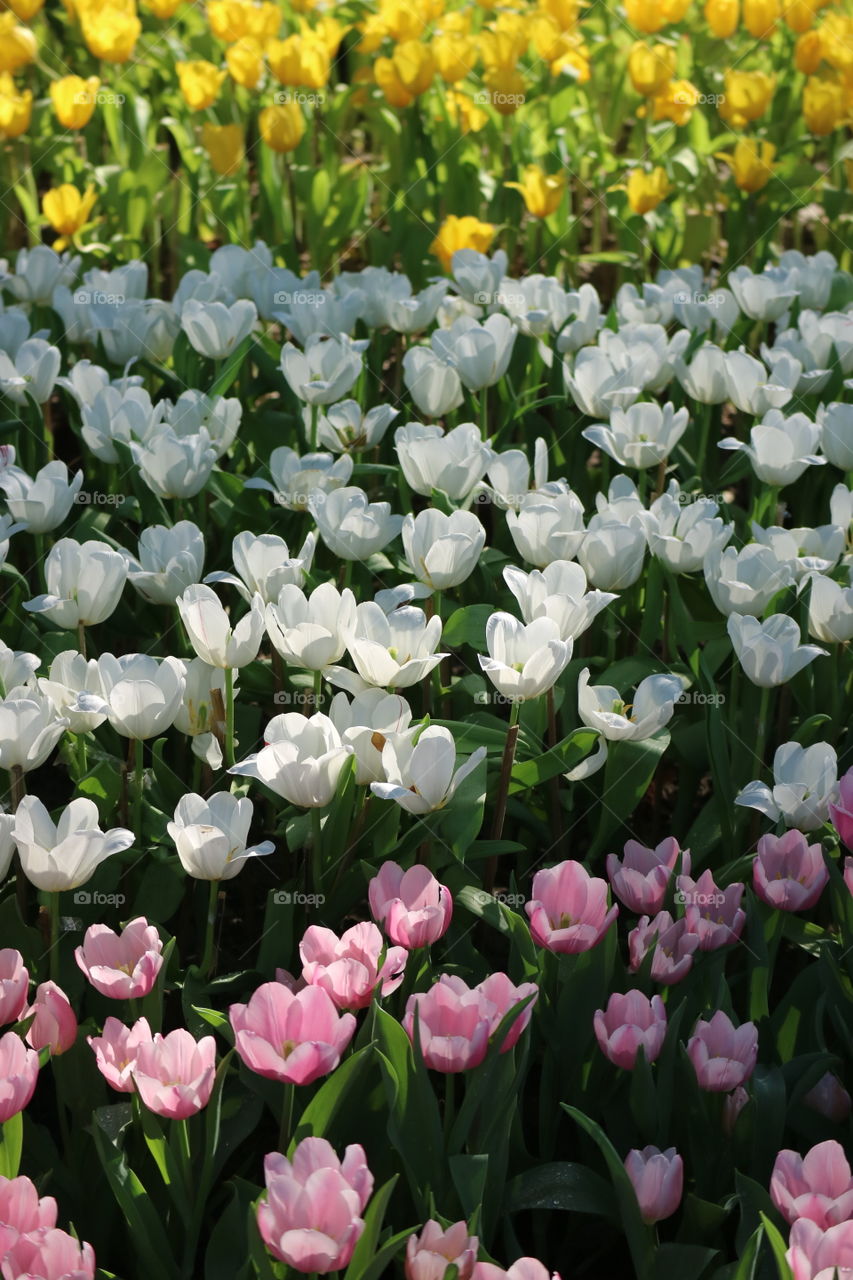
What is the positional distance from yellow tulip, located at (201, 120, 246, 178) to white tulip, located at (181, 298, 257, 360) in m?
1.26

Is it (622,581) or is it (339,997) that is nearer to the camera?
(339,997)

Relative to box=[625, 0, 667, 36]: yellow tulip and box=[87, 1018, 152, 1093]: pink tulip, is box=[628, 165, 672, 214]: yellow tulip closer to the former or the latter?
box=[625, 0, 667, 36]: yellow tulip

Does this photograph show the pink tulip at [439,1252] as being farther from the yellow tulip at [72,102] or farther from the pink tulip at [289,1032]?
the yellow tulip at [72,102]

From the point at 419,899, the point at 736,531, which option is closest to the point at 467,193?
the point at 736,531

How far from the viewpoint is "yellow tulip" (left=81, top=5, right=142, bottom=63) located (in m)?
3.70

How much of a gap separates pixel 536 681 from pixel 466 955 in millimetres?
332

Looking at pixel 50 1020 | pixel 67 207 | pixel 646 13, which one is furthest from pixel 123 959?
pixel 646 13

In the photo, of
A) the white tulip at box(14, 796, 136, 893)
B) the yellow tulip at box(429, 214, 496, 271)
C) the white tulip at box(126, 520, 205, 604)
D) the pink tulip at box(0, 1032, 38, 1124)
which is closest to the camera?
the pink tulip at box(0, 1032, 38, 1124)

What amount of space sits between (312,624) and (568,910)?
484 mm

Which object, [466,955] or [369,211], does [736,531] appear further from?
[369,211]

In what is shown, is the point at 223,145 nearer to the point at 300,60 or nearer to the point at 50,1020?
the point at 300,60

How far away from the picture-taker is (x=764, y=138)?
13.6 feet

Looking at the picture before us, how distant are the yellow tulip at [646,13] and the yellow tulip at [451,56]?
51cm

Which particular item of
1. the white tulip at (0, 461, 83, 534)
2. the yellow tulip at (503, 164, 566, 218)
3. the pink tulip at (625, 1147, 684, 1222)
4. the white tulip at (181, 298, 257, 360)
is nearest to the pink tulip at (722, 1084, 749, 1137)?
the pink tulip at (625, 1147, 684, 1222)
